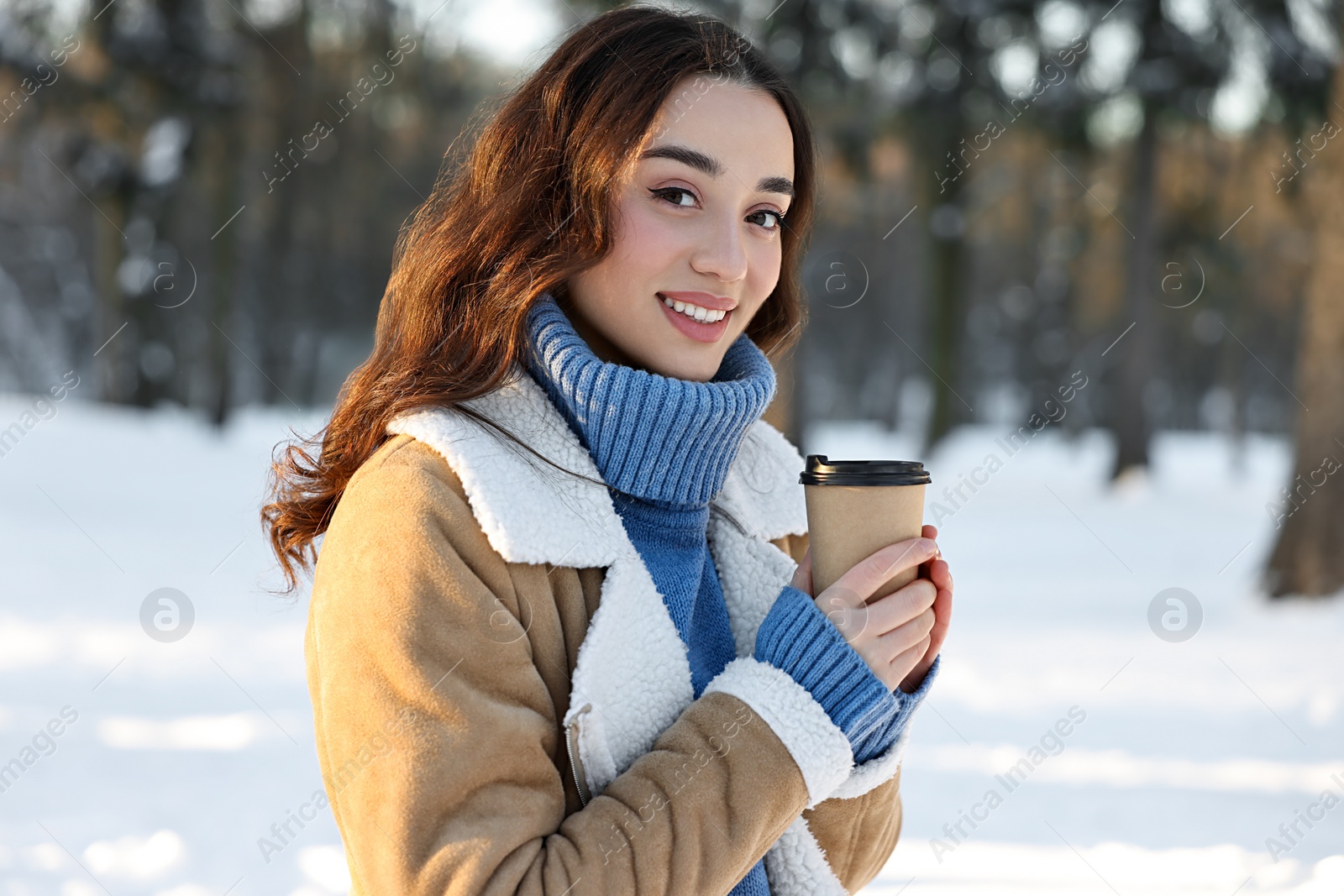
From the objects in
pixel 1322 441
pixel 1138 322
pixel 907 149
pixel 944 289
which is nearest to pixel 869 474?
pixel 1322 441

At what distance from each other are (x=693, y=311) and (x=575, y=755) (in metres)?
0.70

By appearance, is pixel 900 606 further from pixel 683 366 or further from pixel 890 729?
pixel 683 366

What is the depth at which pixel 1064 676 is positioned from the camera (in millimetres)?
6406

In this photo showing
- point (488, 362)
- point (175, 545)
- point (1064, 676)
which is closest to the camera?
point (488, 362)

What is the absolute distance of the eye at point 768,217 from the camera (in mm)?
1909

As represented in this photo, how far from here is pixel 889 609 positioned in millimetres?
1666

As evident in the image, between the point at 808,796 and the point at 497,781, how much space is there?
0.44 m

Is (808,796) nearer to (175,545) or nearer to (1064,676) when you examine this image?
(1064,676)

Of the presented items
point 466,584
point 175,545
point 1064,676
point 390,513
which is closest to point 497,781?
point 466,584

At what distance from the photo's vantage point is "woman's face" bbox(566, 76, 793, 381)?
177 centimetres

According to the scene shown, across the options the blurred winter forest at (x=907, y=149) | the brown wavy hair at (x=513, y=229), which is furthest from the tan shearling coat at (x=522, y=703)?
the blurred winter forest at (x=907, y=149)

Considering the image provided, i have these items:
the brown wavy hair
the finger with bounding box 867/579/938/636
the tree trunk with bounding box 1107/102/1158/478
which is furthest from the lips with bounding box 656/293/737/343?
the tree trunk with bounding box 1107/102/1158/478

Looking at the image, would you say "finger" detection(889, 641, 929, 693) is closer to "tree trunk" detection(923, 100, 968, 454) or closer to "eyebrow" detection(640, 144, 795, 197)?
"eyebrow" detection(640, 144, 795, 197)

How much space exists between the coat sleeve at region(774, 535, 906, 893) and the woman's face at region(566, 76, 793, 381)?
72cm
